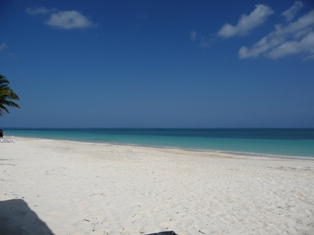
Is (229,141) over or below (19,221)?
below

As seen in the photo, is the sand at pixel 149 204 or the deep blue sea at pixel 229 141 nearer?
the sand at pixel 149 204

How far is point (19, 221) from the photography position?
414 cm

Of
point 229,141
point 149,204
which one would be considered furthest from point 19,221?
point 229,141

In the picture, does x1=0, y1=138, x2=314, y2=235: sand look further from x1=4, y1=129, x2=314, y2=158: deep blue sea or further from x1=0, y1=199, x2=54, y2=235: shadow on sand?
x1=4, y1=129, x2=314, y2=158: deep blue sea

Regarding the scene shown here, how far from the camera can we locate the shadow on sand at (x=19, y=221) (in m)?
3.82

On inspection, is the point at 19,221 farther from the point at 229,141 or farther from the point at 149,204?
the point at 229,141

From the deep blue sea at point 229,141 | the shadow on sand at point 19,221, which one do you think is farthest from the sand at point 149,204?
the deep blue sea at point 229,141

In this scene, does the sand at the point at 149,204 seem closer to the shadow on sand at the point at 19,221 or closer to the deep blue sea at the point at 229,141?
the shadow on sand at the point at 19,221

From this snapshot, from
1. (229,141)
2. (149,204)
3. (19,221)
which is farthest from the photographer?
(229,141)

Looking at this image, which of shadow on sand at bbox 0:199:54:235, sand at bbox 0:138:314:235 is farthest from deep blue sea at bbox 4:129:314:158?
shadow on sand at bbox 0:199:54:235

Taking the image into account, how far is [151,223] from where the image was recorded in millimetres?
4414

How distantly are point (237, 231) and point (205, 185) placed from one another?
3.37 metres

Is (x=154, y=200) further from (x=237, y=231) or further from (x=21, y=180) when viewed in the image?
(x=21, y=180)

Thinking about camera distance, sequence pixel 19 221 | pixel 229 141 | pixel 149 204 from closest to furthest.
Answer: pixel 19 221
pixel 149 204
pixel 229 141
